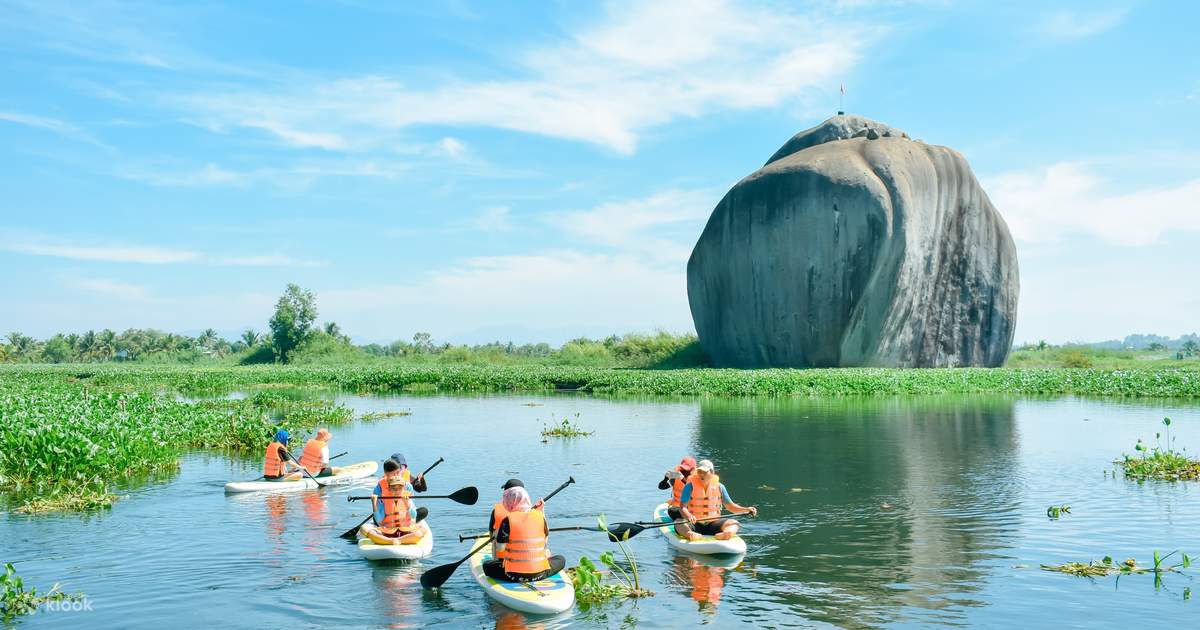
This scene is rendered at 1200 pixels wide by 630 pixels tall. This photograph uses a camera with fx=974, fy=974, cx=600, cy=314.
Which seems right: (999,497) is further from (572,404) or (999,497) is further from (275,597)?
(572,404)

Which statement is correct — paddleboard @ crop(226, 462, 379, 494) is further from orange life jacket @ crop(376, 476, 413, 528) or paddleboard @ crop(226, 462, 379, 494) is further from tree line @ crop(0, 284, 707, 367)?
tree line @ crop(0, 284, 707, 367)

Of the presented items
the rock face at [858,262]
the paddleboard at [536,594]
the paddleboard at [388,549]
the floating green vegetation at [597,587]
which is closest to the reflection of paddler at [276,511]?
the paddleboard at [388,549]

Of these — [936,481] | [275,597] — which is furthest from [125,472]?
[936,481]

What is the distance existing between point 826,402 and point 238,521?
2558 centimetres

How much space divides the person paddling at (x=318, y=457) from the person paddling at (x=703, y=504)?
28.4ft

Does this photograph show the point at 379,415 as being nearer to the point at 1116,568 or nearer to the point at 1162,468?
the point at 1162,468

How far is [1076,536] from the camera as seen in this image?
1470 cm

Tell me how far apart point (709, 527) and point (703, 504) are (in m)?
0.36

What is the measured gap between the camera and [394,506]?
542 inches

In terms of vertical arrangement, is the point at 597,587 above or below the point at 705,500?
below

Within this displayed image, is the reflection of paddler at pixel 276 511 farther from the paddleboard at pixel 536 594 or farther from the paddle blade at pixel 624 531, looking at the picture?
the paddleboard at pixel 536 594

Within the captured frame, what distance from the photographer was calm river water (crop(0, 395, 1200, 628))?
11156mm

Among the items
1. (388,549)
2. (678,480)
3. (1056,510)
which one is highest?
(678,480)

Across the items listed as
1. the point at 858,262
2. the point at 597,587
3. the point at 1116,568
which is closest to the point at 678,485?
the point at 597,587
